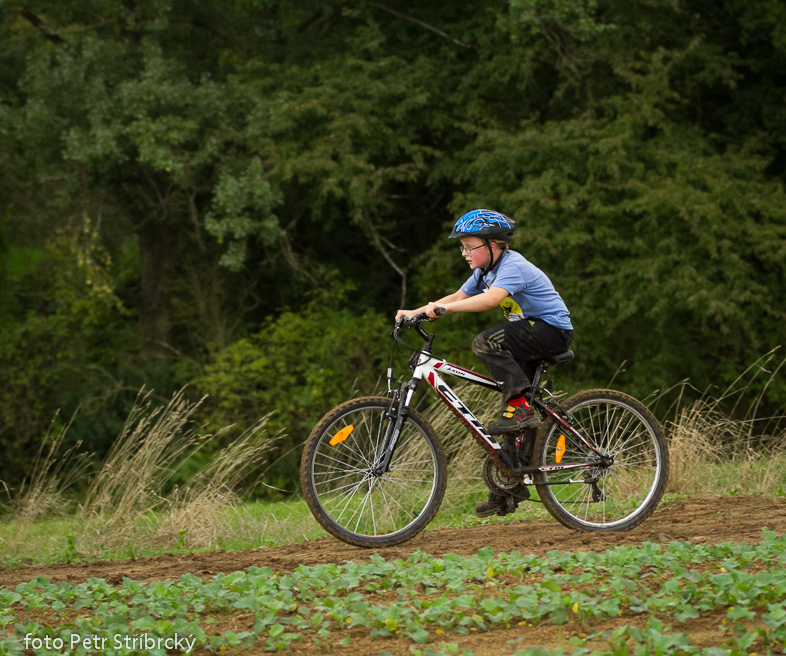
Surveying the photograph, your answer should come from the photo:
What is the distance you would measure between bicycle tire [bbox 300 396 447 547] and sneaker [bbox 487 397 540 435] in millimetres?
360

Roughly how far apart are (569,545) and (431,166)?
1262 cm

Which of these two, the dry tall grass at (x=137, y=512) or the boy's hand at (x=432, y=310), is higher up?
the boy's hand at (x=432, y=310)

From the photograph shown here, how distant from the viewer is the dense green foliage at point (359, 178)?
46.0 feet

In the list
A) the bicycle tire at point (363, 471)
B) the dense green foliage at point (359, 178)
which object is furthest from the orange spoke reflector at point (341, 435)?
the dense green foliage at point (359, 178)

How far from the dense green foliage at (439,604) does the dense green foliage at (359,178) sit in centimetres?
908

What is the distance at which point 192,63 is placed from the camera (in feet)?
60.8

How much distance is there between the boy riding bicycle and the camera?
5.34m

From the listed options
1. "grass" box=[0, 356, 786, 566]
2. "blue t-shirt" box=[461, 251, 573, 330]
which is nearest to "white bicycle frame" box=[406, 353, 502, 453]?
"blue t-shirt" box=[461, 251, 573, 330]

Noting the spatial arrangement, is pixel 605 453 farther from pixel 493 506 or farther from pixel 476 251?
pixel 476 251

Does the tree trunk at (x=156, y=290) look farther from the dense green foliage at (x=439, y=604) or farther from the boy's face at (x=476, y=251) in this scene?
the dense green foliage at (x=439, y=604)

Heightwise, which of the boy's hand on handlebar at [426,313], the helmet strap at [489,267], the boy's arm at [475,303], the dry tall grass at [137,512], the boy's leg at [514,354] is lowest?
the dry tall grass at [137,512]

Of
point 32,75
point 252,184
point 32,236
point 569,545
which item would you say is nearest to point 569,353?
point 569,545

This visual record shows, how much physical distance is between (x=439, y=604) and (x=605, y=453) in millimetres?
2250

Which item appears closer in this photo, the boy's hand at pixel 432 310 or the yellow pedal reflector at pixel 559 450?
the boy's hand at pixel 432 310
